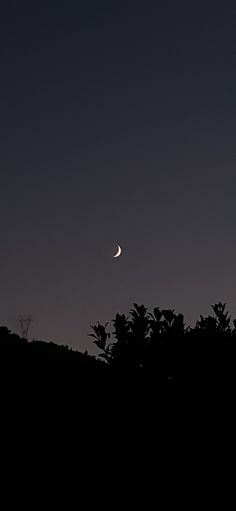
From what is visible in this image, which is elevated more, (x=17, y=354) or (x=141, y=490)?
(x=17, y=354)

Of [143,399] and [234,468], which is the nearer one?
[234,468]

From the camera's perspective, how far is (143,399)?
742cm

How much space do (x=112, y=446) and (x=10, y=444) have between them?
3.67 ft

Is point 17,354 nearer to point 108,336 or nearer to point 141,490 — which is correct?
point 108,336

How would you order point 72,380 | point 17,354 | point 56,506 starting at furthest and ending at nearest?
1. point 17,354
2. point 72,380
3. point 56,506

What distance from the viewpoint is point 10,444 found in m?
7.41

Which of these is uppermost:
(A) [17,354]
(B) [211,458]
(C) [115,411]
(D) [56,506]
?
(A) [17,354]

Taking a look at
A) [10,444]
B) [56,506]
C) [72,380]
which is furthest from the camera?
[72,380]

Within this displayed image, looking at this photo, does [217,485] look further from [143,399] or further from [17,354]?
[17,354]

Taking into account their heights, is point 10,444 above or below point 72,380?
below

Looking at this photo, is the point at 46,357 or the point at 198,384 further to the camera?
the point at 46,357

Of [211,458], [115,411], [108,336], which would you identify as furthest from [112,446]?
[108,336]

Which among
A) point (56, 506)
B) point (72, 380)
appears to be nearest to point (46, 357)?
point (72, 380)

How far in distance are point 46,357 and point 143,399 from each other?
7.47 feet
